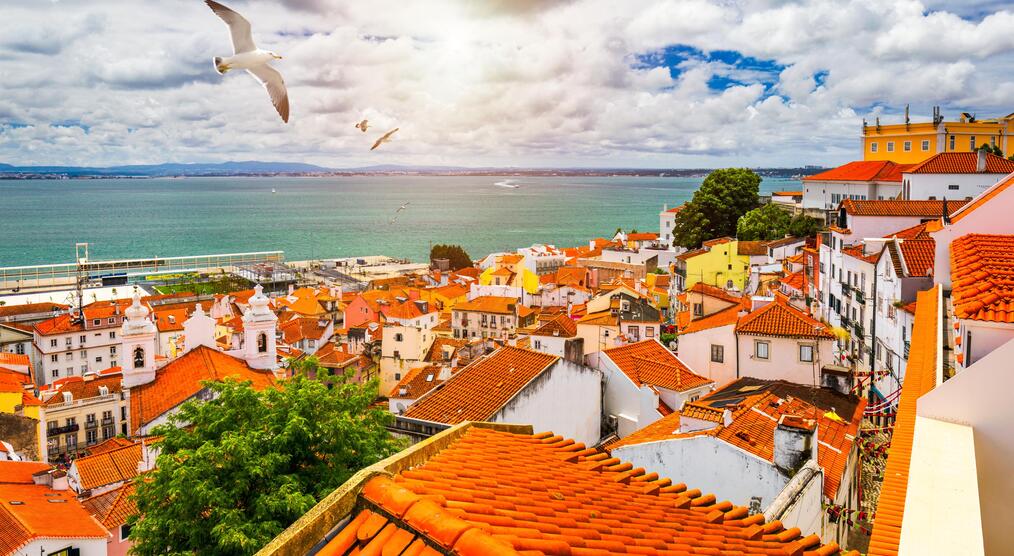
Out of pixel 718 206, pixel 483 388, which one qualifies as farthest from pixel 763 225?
pixel 483 388

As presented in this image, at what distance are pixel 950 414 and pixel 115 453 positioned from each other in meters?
21.2

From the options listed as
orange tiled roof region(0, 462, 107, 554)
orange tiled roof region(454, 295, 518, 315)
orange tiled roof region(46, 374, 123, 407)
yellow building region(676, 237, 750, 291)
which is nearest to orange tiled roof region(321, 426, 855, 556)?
orange tiled roof region(0, 462, 107, 554)

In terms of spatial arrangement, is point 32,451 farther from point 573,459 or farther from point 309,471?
point 573,459

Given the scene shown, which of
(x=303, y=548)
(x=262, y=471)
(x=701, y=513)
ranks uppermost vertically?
(x=303, y=548)

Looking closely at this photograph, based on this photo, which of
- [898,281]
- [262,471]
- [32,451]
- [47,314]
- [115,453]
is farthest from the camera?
[47,314]

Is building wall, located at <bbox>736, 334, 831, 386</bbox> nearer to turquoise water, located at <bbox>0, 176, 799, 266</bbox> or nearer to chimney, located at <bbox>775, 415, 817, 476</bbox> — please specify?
chimney, located at <bbox>775, 415, 817, 476</bbox>

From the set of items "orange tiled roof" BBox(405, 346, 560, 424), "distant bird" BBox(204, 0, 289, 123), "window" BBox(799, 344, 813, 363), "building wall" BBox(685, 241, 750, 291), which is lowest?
"window" BBox(799, 344, 813, 363)

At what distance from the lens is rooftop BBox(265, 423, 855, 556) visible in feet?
11.3

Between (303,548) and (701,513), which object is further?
(701,513)

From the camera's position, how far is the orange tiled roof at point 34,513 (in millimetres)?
14891

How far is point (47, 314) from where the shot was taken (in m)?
50.9

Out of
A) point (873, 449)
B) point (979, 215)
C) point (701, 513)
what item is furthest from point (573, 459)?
point (873, 449)

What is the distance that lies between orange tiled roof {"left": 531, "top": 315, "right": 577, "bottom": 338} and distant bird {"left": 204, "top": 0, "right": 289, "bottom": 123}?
55.0ft

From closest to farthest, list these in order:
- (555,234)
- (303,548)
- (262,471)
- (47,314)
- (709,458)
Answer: (303,548), (262,471), (709,458), (47,314), (555,234)
